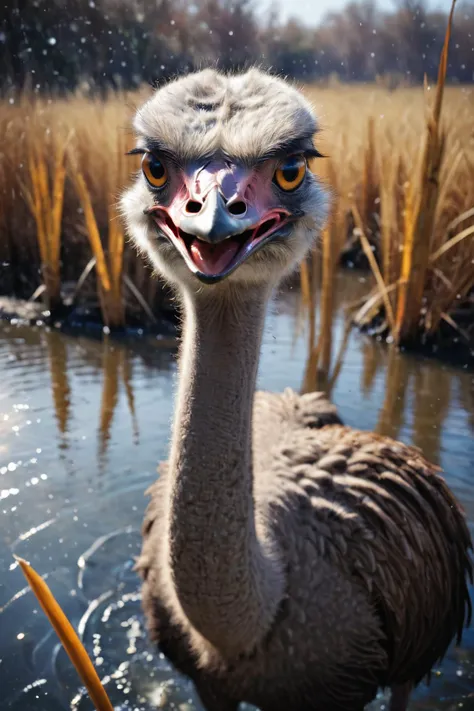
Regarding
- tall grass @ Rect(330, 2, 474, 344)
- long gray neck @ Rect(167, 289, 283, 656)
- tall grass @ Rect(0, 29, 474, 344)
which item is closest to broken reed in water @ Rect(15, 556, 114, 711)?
long gray neck @ Rect(167, 289, 283, 656)

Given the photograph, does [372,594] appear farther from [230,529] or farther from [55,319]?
[55,319]

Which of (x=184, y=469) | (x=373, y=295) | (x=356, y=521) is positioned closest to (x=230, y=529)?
(x=184, y=469)

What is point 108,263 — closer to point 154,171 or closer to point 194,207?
point 154,171

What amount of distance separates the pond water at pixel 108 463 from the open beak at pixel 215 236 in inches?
23.4

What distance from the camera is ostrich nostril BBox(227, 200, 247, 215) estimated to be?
1.57 meters

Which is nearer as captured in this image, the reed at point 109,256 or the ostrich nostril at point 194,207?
the ostrich nostril at point 194,207

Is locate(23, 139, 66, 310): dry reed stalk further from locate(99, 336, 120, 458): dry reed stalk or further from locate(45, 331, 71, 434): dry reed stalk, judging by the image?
locate(99, 336, 120, 458): dry reed stalk

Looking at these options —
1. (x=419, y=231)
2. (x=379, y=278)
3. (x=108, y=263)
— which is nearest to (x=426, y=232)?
(x=419, y=231)

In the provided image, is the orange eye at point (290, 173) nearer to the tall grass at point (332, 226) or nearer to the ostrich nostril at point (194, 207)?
the ostrich nostril at point (194, 207)

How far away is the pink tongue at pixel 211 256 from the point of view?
58.7 inches

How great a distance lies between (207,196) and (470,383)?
4.05 metres

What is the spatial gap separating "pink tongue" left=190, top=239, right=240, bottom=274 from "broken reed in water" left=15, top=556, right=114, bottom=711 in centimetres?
60

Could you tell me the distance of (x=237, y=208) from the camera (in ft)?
Result: 5.16

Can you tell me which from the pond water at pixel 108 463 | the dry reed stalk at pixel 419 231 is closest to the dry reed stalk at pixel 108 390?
the pond water at pixel 108 463
